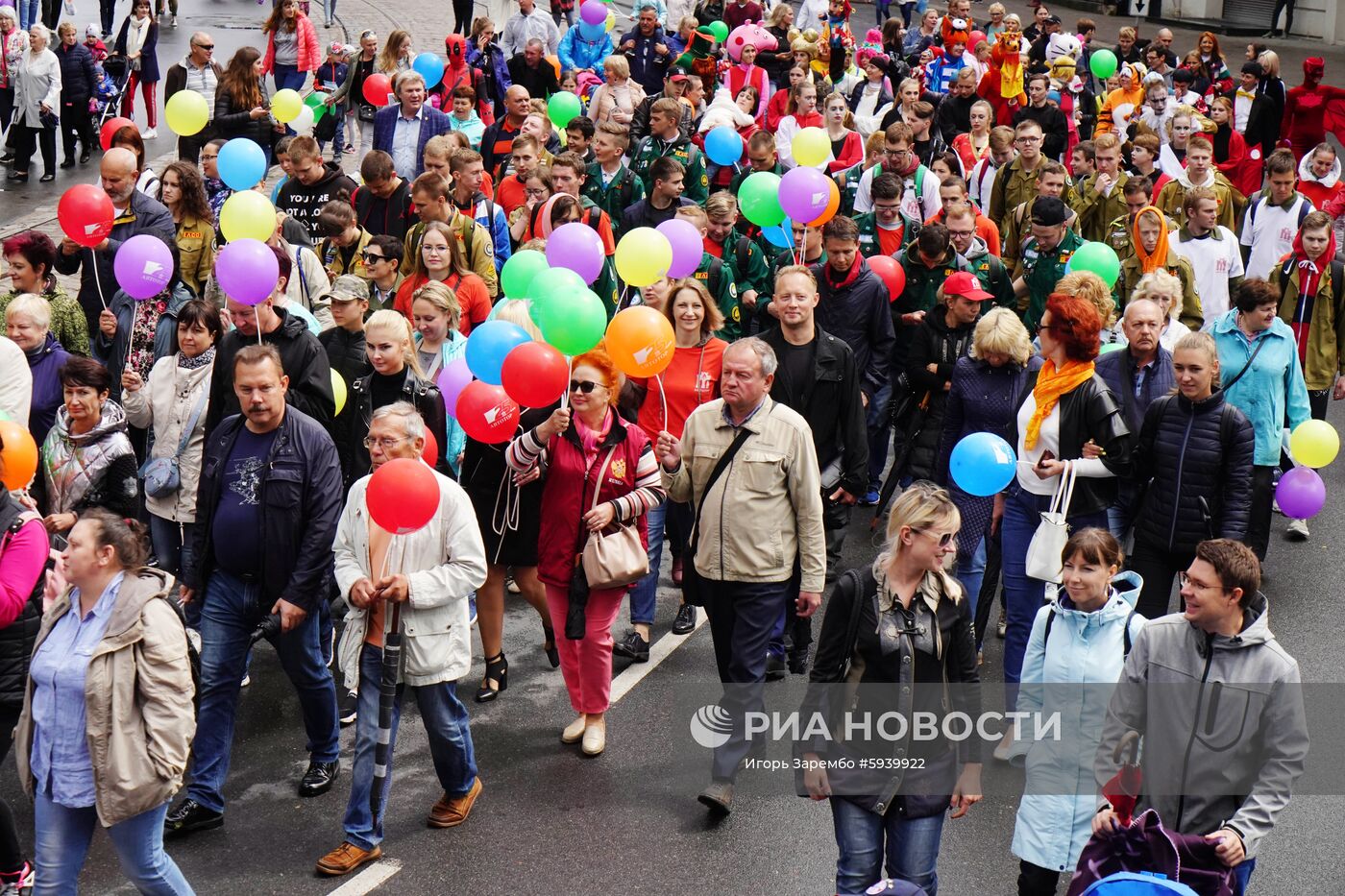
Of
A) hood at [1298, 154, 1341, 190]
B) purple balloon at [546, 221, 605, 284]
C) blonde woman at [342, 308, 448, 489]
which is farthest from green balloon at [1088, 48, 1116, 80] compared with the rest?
blonde woman at [342, 308, 448, 489]

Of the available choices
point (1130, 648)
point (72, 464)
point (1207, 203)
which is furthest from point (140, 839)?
point (1207, 203)

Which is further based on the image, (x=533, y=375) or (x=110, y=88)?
(x=110, y=88)

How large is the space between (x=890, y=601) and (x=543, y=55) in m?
13.7

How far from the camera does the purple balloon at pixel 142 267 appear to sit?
8.65m

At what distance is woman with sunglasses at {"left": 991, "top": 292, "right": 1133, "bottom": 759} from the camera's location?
7.33 meters

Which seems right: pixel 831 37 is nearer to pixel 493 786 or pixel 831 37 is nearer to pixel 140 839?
pixel 493 786

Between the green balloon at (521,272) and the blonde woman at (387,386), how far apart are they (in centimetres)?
119

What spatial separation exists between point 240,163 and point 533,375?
4.70 meters

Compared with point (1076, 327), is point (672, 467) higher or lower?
lower

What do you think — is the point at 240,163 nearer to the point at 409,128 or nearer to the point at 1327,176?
the point at 409,128

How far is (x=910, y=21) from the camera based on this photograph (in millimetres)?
34781

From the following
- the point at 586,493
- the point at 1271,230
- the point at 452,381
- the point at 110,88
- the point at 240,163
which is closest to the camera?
the point at 586,493

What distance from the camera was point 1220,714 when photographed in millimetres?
5336

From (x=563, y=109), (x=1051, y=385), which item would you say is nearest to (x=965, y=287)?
(x=1051, y=385)
